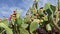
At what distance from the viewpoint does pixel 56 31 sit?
0.71 meters

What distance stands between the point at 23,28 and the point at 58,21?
5.3 inches

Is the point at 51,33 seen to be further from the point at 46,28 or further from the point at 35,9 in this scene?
the point at 35,9

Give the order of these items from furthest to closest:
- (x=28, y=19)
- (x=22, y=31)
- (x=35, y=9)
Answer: (x=35, y=9) < (x=28, y=19) < (x=22, y=31)

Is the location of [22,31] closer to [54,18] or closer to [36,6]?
[54,18]

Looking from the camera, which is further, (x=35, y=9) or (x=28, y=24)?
(x=35, y=9)

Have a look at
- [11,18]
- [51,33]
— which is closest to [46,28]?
[51,33]

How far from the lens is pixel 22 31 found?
0.69 m

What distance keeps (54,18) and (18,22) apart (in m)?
0.14

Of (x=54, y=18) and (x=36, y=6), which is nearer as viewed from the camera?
(x=54, y=18)

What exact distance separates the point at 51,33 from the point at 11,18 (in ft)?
0.58

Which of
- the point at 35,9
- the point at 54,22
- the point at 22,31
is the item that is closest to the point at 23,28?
the point at 22,31

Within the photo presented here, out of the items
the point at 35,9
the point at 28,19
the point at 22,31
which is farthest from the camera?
the point at 35,9

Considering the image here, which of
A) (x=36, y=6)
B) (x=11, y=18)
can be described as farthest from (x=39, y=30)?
(x=36, y=6)

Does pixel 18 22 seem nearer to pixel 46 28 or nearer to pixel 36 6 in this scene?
pixel 46 28
